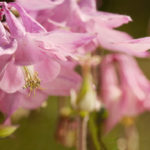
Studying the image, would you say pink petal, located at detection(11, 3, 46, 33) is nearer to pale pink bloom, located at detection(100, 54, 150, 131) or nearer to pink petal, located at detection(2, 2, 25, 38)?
pink petal, located at detection(2, 2, 25, 38)

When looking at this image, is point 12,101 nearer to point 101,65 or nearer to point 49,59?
point 49,59

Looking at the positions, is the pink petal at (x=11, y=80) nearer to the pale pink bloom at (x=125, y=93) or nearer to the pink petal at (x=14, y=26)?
the pink petal at (x=14, y=26)

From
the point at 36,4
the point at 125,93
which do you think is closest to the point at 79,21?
the point at 36,4

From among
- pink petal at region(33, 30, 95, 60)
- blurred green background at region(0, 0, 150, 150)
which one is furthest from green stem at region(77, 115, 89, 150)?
pink petal at region(33, 30, 95, 60)

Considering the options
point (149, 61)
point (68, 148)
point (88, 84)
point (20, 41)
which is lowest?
point (149, 61)

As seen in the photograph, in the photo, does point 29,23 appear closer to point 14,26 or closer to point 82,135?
point 14,26

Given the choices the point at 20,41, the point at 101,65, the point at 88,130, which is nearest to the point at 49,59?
the point at 20,41

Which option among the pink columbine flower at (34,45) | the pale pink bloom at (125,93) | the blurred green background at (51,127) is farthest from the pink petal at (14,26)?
the pale pink bloom at (125,93)
